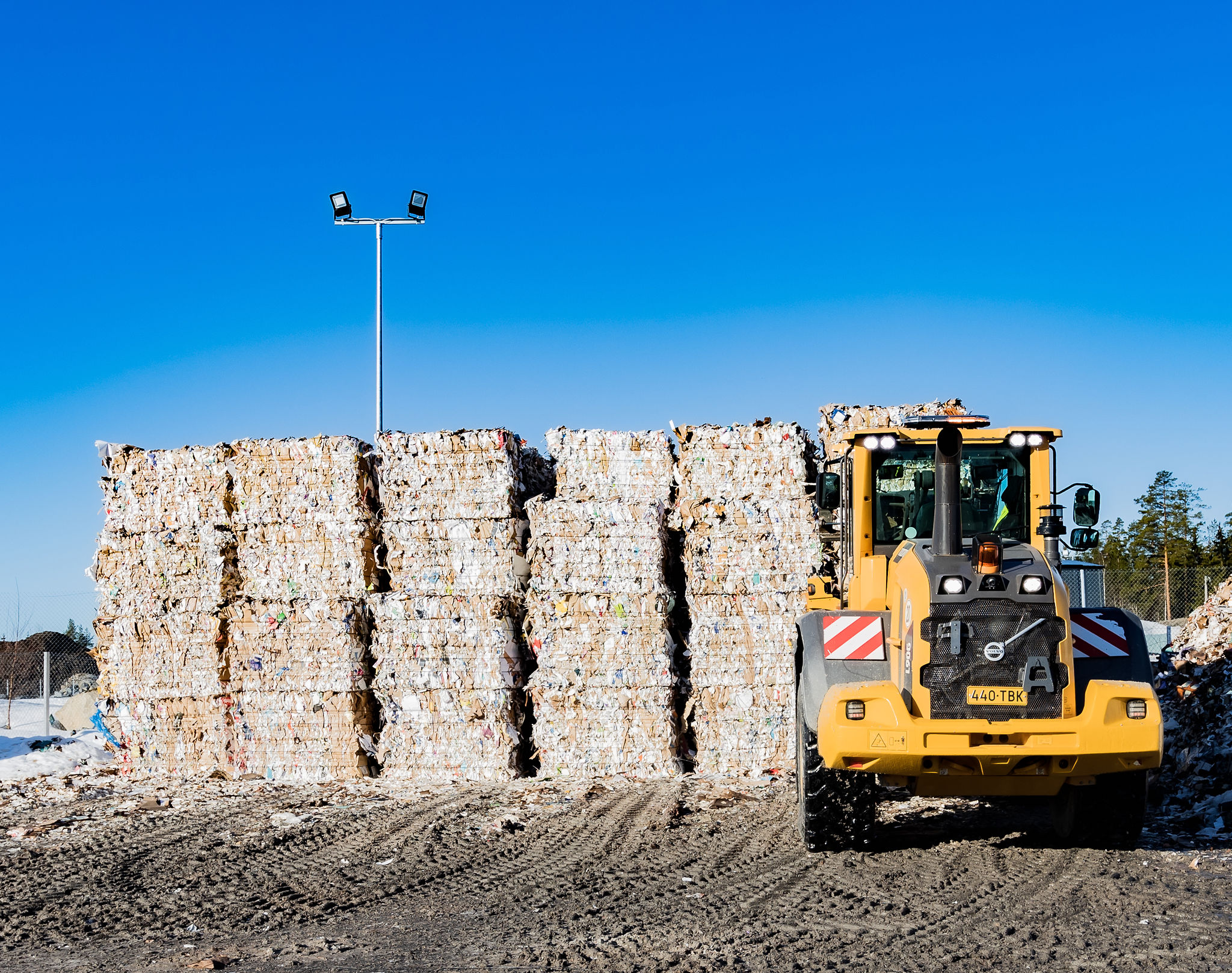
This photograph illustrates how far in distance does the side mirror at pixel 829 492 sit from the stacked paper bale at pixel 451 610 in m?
3.46

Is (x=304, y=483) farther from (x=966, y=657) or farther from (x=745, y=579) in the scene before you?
(x=966, y=657)

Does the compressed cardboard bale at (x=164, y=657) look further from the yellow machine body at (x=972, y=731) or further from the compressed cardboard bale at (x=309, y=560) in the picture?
the yellow machine body at (x=972, y=731)

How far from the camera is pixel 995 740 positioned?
6332mm

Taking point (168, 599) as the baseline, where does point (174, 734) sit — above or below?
below

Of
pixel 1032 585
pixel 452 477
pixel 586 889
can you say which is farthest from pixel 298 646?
pixel 1032 585

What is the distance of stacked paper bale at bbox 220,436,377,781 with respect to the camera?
34.7 ft

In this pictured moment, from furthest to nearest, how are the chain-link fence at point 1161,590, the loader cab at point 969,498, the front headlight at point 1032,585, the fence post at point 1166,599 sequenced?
the chain-link fence at point 1161,590, the fence post at point 1166,599, the loader cab at point 969,498, the front headlight at point 1032,585

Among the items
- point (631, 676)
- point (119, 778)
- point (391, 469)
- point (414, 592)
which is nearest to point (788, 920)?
point (631, 676)

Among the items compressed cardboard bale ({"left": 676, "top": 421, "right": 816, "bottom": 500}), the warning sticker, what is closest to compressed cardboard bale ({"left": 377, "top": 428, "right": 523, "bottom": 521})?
compressed cardboard bale ({"left": 676, "top": 421, "right": 816, "bottom": 500})

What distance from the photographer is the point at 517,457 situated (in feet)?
35.1

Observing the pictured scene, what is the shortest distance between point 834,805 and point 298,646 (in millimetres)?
6008

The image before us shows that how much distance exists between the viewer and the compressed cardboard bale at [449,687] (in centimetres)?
1030

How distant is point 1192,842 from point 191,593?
9449mm

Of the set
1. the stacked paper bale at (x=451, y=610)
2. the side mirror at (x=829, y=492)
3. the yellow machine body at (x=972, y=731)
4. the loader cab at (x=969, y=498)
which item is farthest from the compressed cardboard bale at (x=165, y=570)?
the yellow machine body at (x=972, y=731)
